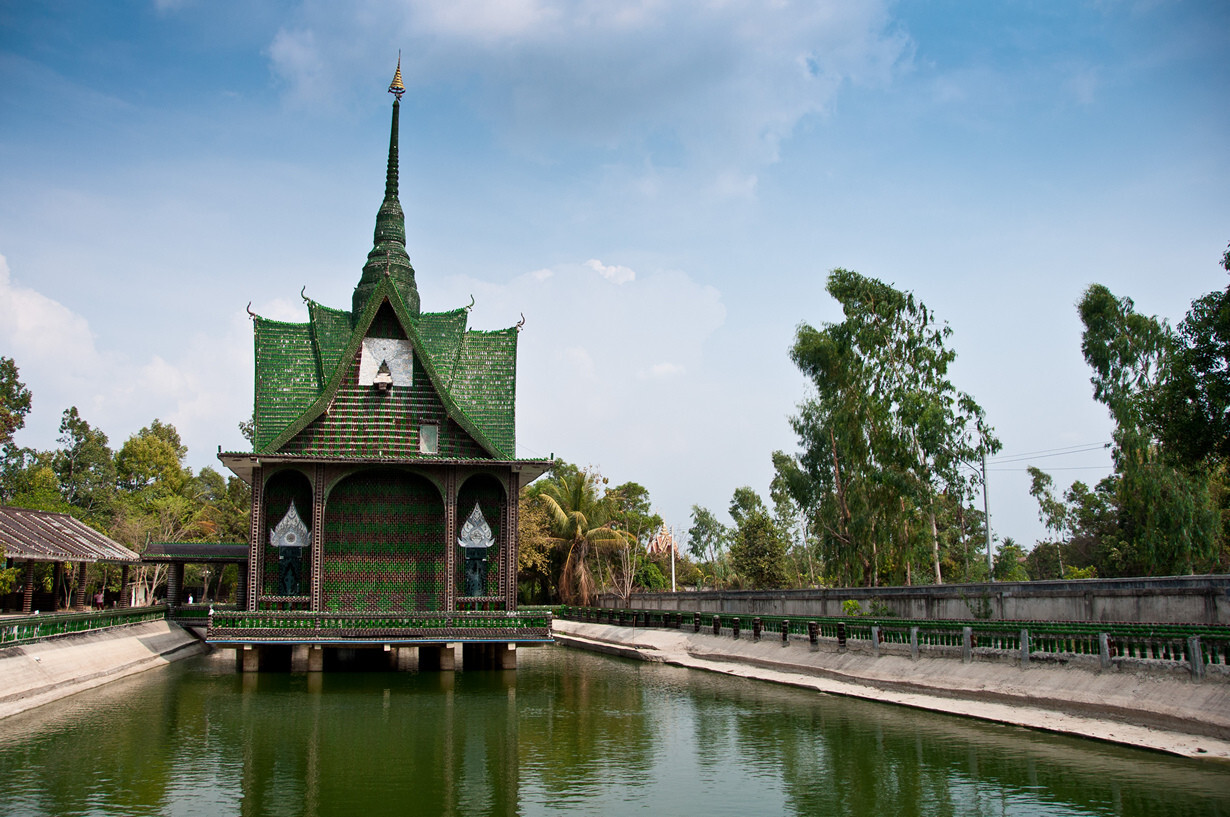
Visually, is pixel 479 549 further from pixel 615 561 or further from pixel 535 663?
pixel 615 561

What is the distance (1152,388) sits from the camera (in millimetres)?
32906

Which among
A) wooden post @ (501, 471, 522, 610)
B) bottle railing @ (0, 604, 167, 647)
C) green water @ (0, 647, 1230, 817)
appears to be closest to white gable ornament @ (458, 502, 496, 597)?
wooden post @ (501, 471, 522, 610)

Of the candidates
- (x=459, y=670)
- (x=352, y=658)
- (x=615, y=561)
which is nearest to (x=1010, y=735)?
(x=459, y=670)

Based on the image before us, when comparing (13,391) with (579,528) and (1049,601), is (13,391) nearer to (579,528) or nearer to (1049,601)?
(579,528)

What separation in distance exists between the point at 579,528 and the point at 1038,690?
35.8m

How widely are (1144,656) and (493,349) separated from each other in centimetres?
2257

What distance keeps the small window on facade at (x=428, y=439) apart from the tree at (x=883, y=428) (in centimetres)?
1504

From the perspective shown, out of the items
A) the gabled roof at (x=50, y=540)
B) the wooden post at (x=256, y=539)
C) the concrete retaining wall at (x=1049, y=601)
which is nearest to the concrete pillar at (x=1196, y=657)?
the concrete retaining wall at (x=1049, y=601)

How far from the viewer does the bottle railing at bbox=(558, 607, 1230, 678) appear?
13.0m

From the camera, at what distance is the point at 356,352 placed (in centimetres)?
2916

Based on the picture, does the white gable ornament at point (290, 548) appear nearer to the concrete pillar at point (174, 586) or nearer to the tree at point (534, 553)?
the concrete pillar at point (174, 586)

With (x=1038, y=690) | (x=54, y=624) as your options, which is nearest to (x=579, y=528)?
(x=54, y=624)

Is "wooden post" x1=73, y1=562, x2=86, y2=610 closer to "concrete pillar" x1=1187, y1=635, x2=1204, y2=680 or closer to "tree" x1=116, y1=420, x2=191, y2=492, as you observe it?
"tree" x1=116, y1=420, x2=191, y2=492

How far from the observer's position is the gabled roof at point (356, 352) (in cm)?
2823
